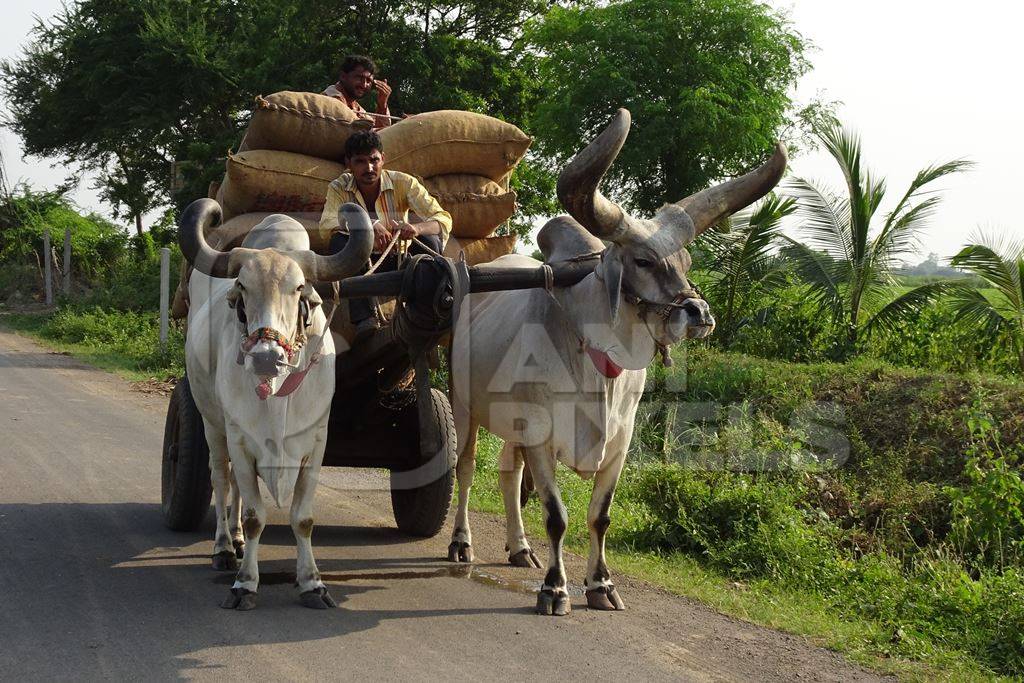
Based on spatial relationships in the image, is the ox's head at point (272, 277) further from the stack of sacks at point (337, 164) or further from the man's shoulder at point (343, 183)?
the stack of sacks at point (337, 164)

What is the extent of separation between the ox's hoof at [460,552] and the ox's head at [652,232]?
5.95 feet

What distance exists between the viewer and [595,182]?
175 inches

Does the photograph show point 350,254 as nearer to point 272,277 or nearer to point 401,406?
point 272,277

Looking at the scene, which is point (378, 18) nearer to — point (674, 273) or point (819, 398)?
point (819, 398)

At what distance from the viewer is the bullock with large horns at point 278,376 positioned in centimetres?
441

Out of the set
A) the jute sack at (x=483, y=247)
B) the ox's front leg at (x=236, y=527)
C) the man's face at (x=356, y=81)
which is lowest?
the ox's front leg at (x=236, y=527)

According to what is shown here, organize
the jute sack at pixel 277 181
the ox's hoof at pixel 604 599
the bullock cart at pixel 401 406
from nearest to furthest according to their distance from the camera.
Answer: the bullock cart at pixel 401 406
the ox's hoof at pixel 604 599
the jute sack at pixel 277 181

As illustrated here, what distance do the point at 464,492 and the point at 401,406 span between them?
660mm

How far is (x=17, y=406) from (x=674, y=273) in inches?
311

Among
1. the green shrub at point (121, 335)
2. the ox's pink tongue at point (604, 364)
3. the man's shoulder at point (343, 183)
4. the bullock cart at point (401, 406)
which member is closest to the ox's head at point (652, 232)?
the ox's pink tongue at point (604, 364)

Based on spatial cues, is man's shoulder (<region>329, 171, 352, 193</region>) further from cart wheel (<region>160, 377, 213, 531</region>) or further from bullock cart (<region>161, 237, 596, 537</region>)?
cart wheel (<region>160, 377, 213, 531</region>)

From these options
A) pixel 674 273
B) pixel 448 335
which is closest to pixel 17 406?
pixel 448 335

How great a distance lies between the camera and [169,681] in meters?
3.79

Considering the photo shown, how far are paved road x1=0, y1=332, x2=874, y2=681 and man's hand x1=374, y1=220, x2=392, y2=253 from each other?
1.68 m
